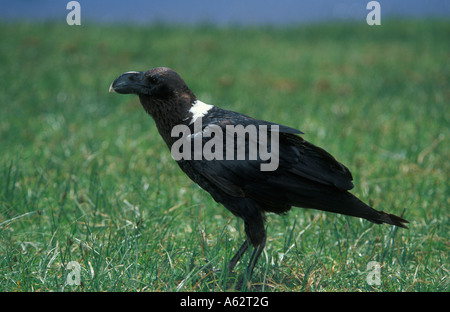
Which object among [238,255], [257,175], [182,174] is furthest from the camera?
[182,174]

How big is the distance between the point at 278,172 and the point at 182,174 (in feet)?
6.97

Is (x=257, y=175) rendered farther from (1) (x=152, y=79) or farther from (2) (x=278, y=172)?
(1) (x=152, y=79)

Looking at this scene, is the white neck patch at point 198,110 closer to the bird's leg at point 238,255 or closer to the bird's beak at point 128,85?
the bird's beak at point 128,85

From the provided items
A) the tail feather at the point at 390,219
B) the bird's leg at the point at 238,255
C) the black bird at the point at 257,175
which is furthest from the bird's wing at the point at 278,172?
the bird's leg at the point at 238,255

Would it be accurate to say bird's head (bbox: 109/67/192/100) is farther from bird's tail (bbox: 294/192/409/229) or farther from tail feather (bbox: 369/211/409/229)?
tail feather (bbox: 369/211/409/229)

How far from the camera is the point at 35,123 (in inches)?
261

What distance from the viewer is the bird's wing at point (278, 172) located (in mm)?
3133

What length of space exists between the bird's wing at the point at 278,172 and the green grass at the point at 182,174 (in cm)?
41

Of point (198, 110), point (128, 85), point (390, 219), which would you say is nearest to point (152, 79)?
point (128, 85)

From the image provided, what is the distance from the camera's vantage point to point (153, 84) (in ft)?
11.1

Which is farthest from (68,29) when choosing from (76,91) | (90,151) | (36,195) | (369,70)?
(36,195)

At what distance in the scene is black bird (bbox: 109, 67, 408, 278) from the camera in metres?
3.14

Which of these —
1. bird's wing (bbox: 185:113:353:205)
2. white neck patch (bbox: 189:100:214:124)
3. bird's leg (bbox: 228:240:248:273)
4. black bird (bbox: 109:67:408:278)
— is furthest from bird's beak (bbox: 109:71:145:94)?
bird's leg (bbox: 228:240:248:273)
